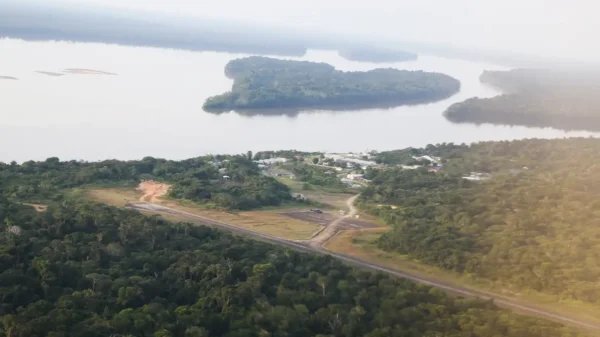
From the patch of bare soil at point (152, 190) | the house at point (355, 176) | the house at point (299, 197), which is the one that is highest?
the house at point (355, 176)

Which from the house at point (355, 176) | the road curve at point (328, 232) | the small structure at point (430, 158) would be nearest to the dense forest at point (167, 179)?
the road curve at point (328, 232)

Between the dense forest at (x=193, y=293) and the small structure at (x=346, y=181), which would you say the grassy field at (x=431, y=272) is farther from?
the small structure at (x=346, y=181)

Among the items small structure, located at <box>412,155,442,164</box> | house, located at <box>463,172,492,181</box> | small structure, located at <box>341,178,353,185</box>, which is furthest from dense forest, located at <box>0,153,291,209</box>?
small structure, located at <box>412,155,442,164</box>

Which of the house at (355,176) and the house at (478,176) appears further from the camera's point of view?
the house at (355,176)

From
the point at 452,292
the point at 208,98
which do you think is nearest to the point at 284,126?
the point at 208,98

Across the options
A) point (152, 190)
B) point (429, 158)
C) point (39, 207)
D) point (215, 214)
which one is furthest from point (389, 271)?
point (429, 158)

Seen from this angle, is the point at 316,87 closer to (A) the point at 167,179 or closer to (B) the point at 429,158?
(B) the point at 429,158

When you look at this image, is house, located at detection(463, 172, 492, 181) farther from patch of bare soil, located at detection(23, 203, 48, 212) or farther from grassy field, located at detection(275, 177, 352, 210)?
patch of bare soil, located at detection(23, 203, 48, 212)
